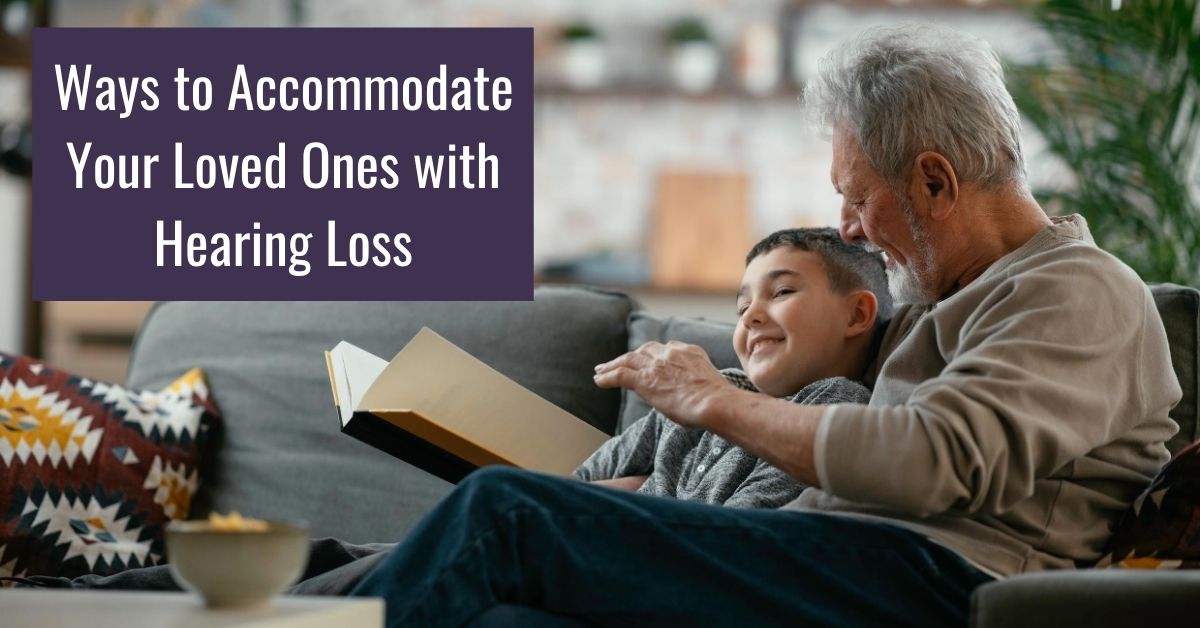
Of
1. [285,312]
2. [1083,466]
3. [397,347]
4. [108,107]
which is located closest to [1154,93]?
[1083,466]

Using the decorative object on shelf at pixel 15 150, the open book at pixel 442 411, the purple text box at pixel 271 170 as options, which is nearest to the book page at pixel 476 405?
the open book at pixel 442 411

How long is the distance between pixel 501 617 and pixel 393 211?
2.03 m

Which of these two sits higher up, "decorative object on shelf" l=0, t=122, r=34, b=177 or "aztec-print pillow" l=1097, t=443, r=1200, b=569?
"decorative object on shelf" l=0, t=122, r=34, b=177

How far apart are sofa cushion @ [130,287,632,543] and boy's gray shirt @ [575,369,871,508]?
0.94 ft

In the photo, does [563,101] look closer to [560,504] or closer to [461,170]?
[461,170]

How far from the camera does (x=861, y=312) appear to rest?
5.69 feet

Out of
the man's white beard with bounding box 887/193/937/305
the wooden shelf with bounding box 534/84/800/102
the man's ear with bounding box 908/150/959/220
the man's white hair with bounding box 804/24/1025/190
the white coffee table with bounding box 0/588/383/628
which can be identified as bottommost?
the white coffee table with bounding box 0/588/383/628

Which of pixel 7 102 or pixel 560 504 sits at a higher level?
pixel 7 102

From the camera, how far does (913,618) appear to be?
1365 mm

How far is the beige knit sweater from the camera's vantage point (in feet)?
4.16

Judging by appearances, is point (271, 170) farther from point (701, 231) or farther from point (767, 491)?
point (767, 491)

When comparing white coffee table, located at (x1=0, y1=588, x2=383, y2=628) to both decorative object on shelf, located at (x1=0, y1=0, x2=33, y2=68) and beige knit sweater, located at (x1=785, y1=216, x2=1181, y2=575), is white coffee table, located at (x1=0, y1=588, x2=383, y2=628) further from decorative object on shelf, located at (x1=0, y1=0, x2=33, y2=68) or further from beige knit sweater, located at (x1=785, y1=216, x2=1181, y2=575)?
decorative object on shelf, located at (x1=0, y1=0, x2=33, y2=68)

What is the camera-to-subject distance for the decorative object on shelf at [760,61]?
14.8ft

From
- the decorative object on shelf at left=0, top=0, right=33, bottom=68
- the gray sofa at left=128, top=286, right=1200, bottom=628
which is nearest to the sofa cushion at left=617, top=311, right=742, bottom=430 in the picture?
the gray sofa at left=128, top=286, right=1200, bottom=628
